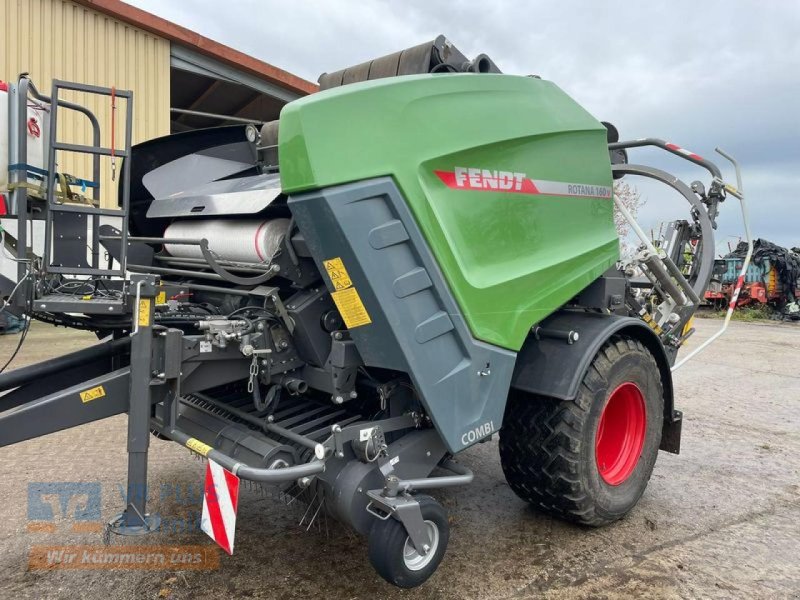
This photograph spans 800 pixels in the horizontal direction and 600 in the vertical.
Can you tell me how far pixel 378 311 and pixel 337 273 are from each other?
20cm

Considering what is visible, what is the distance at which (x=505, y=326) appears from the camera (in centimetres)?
255

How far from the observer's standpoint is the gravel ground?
8.32ft

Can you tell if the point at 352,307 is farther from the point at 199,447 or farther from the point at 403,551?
the point at 403,551

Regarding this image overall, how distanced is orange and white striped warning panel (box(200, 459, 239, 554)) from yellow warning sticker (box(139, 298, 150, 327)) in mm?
549

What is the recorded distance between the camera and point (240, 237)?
2.69m

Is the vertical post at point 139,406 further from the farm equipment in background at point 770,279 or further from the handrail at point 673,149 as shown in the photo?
the farm equipment in background at point 770,279

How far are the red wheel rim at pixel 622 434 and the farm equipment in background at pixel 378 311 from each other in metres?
0.01

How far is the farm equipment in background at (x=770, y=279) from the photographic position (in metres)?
17.0

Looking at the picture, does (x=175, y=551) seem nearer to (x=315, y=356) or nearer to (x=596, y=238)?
(x=315, y=356)

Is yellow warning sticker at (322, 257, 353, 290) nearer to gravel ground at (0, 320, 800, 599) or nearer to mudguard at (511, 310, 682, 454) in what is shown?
mudguard at (511, 310, 682, 454)

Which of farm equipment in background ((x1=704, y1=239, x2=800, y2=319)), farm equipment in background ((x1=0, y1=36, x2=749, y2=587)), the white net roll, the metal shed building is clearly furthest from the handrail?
farm equipment in background ((x1=704, y1=239, x2=800, y2=319))

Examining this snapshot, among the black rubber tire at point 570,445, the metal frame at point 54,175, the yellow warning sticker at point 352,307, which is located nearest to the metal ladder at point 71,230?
the metal frame at point 54,175

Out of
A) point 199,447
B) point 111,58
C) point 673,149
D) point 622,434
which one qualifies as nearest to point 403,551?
point 199,447

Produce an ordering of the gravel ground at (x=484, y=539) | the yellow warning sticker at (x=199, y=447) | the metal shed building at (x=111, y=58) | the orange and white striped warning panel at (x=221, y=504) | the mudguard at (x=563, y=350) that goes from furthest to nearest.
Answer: the metal shed building at (x=111, y=58) < the mudguard at (x=563, y=350) < the gravel ground at (x=484, y=539) < the yellow warning sticker at (x=199, y=447) < the orange and white striped warning panel at (x=221, y=504)
